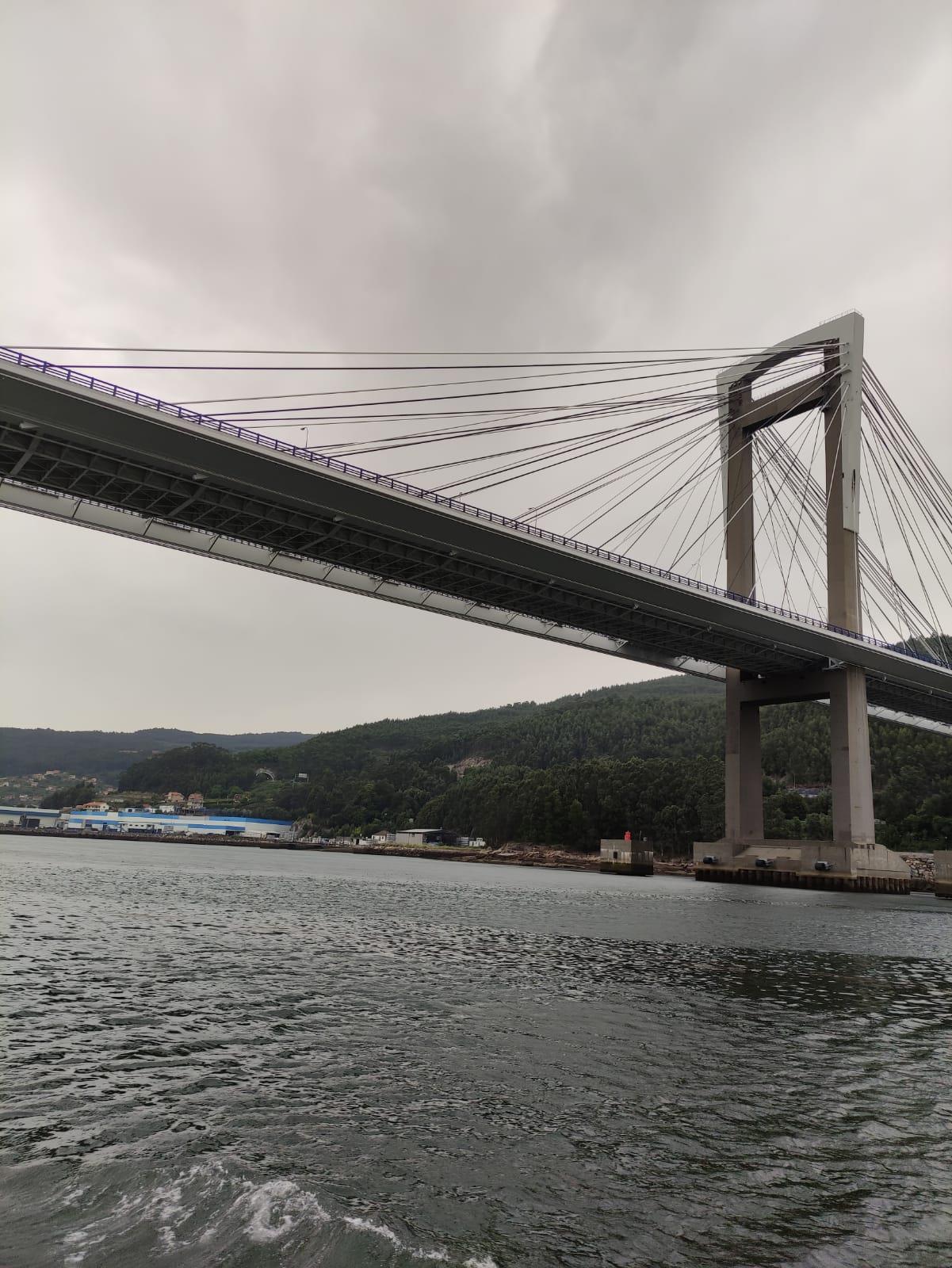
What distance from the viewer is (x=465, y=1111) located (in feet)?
23.8

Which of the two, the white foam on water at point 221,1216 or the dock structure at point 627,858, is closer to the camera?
the white foam on water at point 221,1216

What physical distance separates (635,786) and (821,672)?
60.4 m

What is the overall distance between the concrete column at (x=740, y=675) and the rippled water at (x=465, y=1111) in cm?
4223

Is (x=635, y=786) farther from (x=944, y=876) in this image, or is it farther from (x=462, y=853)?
(x=944, y=876)

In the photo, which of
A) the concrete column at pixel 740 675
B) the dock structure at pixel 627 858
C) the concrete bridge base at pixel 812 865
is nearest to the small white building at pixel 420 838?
the dock structure at pixel 627 858

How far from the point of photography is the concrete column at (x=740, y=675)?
5694 centimetres

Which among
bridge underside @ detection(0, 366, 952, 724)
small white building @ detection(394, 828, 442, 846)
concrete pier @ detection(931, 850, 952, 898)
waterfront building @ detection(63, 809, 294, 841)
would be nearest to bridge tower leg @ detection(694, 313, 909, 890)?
concrete pier @ detection(931, 850, 952, 898)

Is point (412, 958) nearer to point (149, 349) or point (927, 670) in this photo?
point (149, 349)

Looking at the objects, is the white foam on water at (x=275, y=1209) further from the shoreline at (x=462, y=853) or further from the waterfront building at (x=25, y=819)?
the waterfront building at (x=25, y=819)

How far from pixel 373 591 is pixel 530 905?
52.8 ft

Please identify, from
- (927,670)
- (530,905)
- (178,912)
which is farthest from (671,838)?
(178,912)

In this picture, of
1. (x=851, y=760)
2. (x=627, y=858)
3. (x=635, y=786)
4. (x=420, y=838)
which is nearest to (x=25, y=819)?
(x=420, y=838)

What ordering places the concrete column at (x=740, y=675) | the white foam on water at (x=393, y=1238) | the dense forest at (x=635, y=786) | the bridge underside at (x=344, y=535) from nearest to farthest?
1. the white foam on water at (x=393, y=1238)
2. the bridge underside at (x=344, y=535)
3. the concrete column at (x=740, y=675)
4. the dense forest at (x=635, y=786)

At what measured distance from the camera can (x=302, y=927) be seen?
22.3 metres
